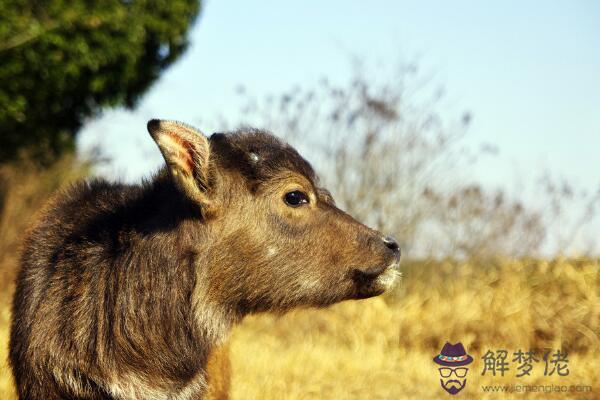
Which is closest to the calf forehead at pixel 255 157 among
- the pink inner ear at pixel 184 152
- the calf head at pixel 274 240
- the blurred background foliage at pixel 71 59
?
the calf head at pixel 274 240

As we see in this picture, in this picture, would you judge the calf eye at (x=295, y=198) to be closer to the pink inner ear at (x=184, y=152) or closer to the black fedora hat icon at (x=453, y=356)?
the pink inner ear at (x=184, y=152)

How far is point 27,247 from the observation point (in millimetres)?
4582

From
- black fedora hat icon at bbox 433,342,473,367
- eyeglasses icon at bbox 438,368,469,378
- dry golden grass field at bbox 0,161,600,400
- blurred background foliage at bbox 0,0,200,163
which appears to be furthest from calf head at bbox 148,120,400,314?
blurred background foliage at bbox 0,0,200,163

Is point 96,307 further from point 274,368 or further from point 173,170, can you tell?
point 274,368

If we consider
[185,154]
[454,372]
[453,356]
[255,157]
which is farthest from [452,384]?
[185,154]

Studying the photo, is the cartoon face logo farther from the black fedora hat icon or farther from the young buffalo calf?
the young buffalo calf

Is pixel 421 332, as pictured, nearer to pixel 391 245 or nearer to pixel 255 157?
pixel 391 245

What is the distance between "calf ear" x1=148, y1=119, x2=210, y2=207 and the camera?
3738mm

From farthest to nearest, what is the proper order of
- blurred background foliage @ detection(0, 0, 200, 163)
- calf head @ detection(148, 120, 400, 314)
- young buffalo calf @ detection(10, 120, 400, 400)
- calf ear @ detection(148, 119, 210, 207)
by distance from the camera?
blurred background foliage @ detection(0, 0, 200, 163) < calf head @ detection(148, 120, 400, 314) < young buffalo calf @ detection(10, 120, 400, 400) < calf ear @ detection(148, 119, 210, 207)

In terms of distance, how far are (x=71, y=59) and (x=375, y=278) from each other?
28.6ft

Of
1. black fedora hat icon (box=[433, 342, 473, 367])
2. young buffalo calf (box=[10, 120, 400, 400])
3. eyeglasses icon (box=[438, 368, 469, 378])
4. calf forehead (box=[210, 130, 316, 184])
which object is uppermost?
black fedora hat icon (box=[433, 342, 473, 367])

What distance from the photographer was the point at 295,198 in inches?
168

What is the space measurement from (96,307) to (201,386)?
0.74 meters

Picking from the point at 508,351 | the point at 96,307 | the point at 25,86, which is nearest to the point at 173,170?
the point at 96,307
